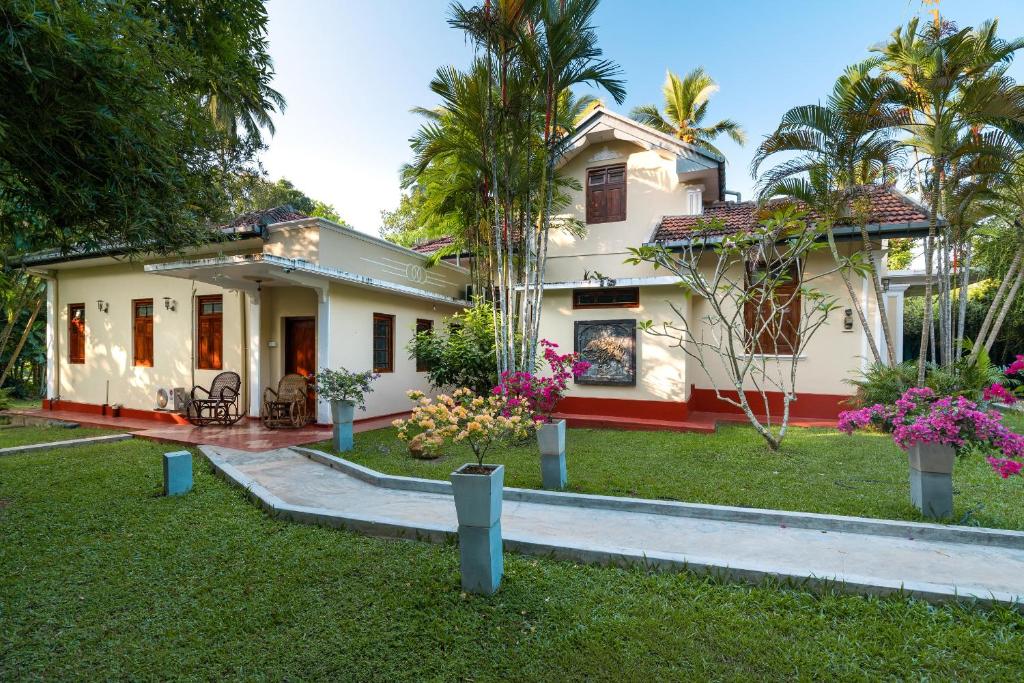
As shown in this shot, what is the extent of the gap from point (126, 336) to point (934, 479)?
47.3ft

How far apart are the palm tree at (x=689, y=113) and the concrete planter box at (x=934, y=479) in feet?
67.7

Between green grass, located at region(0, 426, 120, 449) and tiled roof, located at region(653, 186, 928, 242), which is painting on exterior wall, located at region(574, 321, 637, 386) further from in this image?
green grass, located at region(0, 426, 120, 449)

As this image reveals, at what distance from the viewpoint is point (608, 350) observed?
981cm

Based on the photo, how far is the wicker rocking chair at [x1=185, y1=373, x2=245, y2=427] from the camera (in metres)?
9.30

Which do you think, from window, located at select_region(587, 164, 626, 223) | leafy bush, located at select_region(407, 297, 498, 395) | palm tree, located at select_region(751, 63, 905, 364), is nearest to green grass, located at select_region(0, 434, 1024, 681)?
leafy bush, located at select_region(407, 297, 498, 395)

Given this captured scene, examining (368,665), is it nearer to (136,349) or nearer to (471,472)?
(471,472)

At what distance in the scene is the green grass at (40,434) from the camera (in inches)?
341

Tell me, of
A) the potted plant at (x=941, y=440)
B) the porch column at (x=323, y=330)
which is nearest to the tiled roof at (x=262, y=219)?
the porch column at (x=323, y=330)

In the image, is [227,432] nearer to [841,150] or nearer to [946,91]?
[841,150]

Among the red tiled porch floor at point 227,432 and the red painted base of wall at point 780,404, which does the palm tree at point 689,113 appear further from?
the red tiled porch floor at point 227,432

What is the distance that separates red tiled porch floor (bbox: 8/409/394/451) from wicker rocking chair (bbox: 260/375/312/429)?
0.48 feet

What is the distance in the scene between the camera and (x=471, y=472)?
3.36 metres

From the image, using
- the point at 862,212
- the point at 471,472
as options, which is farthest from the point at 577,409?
the point at 471,472

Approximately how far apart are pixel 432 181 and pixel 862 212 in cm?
740
